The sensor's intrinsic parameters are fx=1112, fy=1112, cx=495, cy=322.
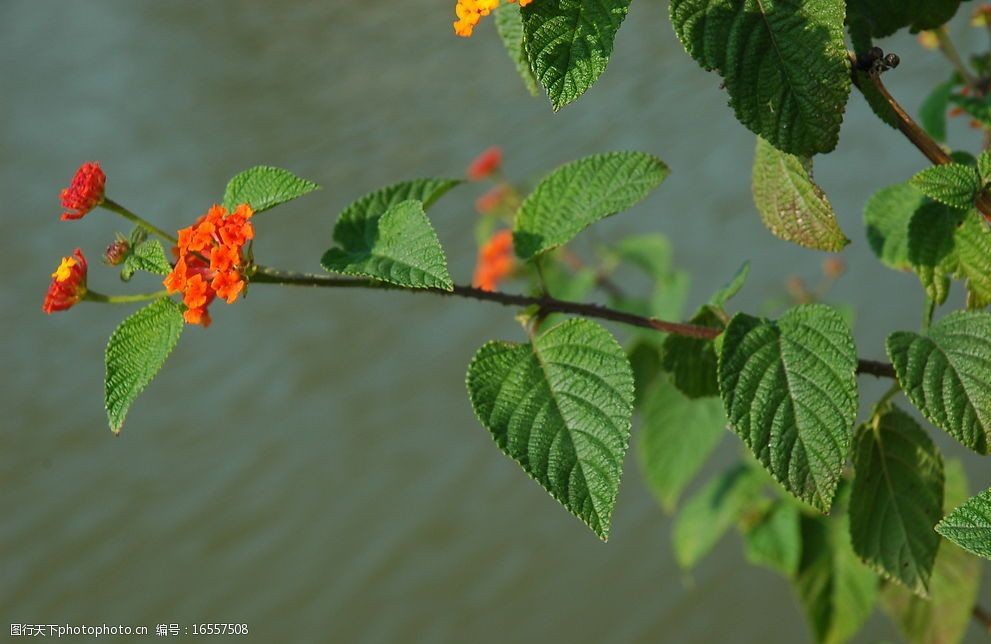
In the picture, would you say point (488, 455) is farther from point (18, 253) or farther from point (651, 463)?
point (18, 253)

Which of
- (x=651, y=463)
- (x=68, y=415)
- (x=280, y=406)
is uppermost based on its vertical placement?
(x=68, y=415)

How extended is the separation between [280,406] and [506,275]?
1.57m

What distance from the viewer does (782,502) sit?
66.1 inches

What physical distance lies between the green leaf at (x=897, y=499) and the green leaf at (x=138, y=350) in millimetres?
617

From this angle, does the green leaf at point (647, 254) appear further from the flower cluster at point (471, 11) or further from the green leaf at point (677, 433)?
the flower cluster at point (471, 11)

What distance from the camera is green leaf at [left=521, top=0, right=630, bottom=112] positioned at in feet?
2.50

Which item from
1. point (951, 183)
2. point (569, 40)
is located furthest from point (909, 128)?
point (569, 40)

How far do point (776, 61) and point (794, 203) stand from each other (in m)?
0.18

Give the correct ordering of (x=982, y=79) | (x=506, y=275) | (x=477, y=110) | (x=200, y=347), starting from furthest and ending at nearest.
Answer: (x=477, y=110) → (x=200, y=347) → (x=506, y=275) → (x=982, y=79)

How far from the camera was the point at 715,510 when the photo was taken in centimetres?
184

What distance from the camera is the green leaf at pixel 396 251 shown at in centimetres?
86

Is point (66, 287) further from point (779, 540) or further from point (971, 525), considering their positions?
point (779, 540)

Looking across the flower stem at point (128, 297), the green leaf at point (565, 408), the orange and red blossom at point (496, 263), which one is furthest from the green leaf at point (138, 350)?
the orange and red blossom at point (496, 263)

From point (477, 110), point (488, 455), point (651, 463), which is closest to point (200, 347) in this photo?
point (488, 455)
